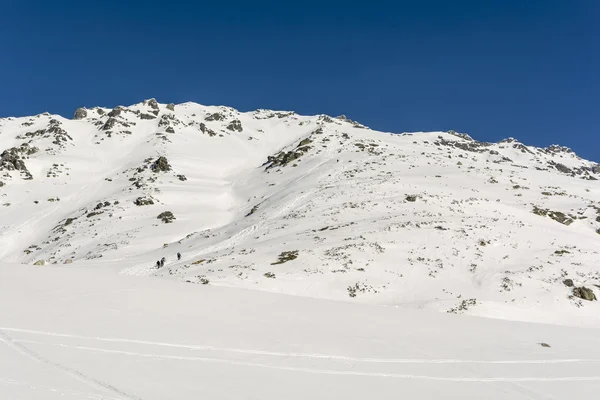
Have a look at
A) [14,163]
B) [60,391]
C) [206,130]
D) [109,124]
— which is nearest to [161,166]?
[14,163]

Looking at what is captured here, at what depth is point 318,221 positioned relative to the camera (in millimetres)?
38094

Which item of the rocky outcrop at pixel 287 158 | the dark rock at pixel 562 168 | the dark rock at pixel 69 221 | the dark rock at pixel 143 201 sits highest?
the dark rock at pixel 562 168

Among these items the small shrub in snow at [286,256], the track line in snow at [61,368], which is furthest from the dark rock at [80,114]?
the track line in snow at [61,368]

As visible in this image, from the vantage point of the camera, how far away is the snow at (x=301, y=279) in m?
8.23

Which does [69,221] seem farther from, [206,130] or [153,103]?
[153,103]

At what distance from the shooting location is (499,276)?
86.3 feet

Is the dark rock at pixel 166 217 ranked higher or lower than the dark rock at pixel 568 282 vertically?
higher

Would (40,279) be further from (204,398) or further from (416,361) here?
(416,361)

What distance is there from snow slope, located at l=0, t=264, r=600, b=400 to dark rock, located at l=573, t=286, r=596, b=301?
10.1 m

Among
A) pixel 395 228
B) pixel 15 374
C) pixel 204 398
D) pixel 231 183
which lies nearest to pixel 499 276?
pixel 395 228

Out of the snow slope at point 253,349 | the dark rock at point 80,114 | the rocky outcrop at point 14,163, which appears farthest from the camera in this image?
the dark rock at point 80,114

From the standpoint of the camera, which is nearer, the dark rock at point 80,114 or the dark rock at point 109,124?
the dark rock at point 109,124

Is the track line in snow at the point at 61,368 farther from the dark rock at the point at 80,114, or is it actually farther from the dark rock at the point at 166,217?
the dark rock at the point at 80,114

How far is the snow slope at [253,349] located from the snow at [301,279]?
6 centimetres
